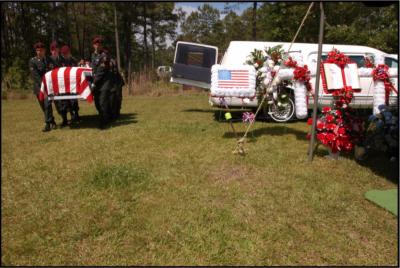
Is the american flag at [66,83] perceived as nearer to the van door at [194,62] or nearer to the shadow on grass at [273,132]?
the shadow on grass at [273,132]

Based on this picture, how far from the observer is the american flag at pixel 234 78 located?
6.12 metres

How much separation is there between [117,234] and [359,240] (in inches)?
90.3

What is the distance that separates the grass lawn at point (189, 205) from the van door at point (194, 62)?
453 centimetres

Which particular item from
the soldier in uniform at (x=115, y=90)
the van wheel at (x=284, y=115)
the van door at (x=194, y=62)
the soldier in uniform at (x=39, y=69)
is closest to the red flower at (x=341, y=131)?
the van wheel at (x=284, y=115)

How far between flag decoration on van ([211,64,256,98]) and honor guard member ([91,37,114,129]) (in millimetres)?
2694

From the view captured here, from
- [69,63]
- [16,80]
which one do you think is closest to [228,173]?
[69,63]

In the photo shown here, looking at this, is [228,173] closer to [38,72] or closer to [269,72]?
[269,72]

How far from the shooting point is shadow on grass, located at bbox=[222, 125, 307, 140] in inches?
276

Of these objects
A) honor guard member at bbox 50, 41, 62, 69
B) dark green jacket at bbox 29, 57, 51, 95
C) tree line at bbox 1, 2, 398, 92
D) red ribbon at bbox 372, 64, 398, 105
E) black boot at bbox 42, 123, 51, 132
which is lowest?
black boot at bbox 42, 123, 51, 132

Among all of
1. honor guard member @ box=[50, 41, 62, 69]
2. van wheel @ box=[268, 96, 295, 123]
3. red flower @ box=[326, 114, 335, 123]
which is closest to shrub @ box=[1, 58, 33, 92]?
honor guard member @ box=[50, 41, 62, 69]

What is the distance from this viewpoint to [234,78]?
241 inches

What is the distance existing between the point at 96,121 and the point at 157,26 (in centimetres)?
2999

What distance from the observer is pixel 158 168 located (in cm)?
502

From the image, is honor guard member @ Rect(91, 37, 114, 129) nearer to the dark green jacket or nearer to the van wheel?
the dark green jacket
